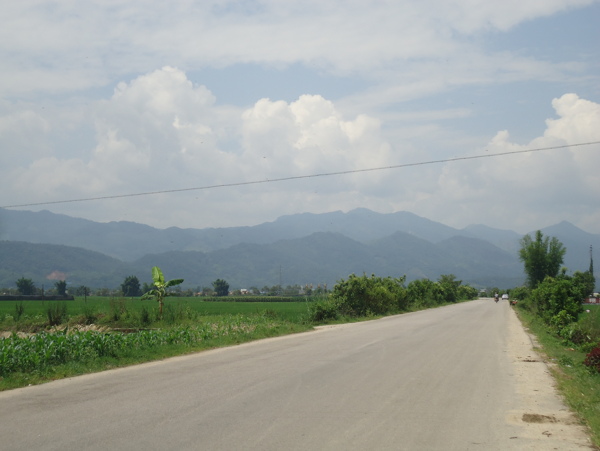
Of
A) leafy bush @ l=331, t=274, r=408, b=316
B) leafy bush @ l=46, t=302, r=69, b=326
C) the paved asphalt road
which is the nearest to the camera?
the paved asphalt road

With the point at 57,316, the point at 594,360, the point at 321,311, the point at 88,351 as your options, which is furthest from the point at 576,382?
the point at 57,316

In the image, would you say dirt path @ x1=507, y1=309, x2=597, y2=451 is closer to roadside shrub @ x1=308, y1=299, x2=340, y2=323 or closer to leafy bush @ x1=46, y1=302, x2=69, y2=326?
roadside shrub @ x1=308, y1=299, x2=340, y2=323

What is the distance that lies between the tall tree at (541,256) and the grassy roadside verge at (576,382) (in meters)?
40.7

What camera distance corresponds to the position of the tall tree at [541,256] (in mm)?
59812

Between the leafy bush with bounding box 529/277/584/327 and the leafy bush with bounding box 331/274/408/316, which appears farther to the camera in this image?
the leafy bush with bounding box 331/274/408/316

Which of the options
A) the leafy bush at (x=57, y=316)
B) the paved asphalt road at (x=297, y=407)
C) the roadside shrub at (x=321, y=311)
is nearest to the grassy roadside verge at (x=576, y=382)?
the paved asphalt road at (x=297, y=407)

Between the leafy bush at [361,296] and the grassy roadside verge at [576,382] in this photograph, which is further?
the leafy bush at [361,296]

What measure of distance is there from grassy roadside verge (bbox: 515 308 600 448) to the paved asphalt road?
0.26 m

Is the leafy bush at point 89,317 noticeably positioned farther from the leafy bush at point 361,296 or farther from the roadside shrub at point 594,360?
the roadside shrub at point 594,360

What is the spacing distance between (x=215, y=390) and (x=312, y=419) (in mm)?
2784

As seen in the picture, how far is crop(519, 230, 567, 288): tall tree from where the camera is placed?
2355 inches

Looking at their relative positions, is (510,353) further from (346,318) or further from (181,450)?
(346,318)

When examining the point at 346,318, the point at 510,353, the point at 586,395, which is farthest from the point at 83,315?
the point at 586,395

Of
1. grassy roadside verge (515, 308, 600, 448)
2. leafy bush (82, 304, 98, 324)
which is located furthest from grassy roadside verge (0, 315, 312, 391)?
leafy bush (82, 304, 98, 324)
